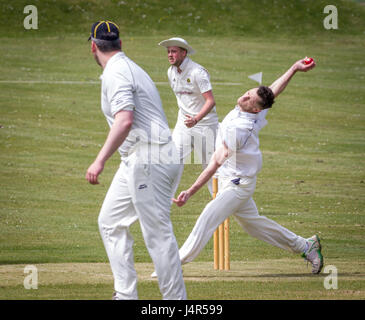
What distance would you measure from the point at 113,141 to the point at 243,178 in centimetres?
268

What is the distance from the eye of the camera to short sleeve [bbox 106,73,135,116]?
7.21 meters

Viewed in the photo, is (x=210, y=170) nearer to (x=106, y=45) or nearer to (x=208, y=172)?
(x=208, y=172)

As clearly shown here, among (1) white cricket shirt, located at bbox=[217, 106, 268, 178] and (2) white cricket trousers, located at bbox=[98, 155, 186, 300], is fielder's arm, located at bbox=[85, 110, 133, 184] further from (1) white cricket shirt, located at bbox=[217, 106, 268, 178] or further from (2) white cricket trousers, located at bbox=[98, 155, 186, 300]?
(1) white cricket shirt, located at bbox=[217, 106, 268, 178]

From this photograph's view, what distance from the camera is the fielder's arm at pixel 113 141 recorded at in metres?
7.01

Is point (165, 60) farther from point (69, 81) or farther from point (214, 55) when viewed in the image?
point (69, 81)

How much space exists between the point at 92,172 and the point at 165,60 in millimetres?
26885

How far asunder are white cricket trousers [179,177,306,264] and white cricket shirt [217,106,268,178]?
12 centimetres

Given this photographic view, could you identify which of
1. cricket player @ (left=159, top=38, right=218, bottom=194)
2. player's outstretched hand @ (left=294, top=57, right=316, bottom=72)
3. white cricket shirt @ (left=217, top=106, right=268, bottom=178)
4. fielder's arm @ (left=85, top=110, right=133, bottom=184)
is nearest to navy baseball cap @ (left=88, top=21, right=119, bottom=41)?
fielder's arm @ (left=85, top=110, right=133, bottom=184)

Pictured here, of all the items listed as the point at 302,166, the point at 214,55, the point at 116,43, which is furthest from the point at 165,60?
the point at 116,43

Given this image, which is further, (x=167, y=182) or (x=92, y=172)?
(x=167, y=182)

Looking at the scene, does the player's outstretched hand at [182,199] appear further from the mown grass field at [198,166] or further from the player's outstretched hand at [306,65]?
the player's outstretched hand at [306,65]

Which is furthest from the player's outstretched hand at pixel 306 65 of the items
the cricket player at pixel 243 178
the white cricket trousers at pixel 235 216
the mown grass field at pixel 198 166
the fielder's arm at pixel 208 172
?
the mown grass field at pixel 198 166

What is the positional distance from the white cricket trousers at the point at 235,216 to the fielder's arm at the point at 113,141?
2.54 m

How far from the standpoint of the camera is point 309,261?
10.2 metres
